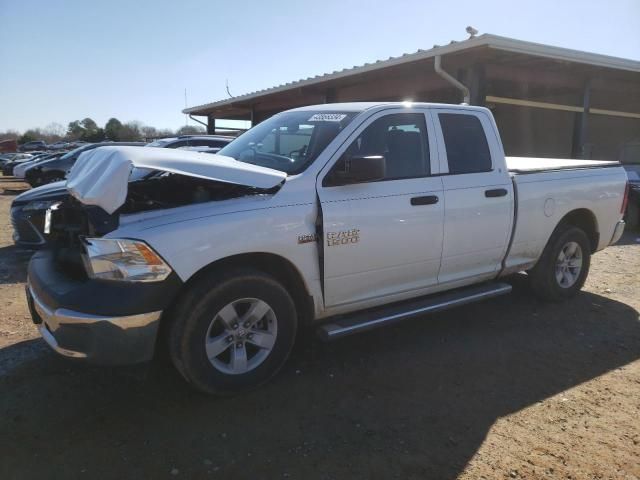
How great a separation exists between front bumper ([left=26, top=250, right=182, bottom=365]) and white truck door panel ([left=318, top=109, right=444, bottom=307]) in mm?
1198

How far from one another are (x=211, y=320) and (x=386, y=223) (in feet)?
4.84

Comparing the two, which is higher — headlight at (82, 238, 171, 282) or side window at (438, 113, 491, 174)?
side window at (438, 113, 491, 174)

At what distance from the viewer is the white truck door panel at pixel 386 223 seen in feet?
11.5

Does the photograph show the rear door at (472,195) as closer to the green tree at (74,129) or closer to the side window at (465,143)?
the side window at (465,143)

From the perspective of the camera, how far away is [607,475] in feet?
8.75

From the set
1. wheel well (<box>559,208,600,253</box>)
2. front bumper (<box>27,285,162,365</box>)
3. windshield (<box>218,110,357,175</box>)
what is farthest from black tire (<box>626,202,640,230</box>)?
front bumper (<box>27,285,162,365</box>)

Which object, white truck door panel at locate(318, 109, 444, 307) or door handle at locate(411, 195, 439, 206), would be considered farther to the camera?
door handle at locate(411, 195, 439, 206)

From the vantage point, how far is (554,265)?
5.18 metres

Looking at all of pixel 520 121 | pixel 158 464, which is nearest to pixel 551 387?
pixel 158 464

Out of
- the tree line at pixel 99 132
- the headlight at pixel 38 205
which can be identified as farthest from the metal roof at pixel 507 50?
the tree line at pixel 99 132

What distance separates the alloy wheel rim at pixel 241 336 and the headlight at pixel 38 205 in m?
4.22

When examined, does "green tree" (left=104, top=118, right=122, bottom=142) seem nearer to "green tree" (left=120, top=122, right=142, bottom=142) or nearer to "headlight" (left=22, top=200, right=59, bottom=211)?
"green tree" (left=120, top=122, right=142, bottom=142)

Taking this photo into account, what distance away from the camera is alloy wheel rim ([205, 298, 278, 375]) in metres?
Answer: 3.18

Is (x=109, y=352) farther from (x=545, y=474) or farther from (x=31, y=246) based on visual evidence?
(x=31, y=246)
